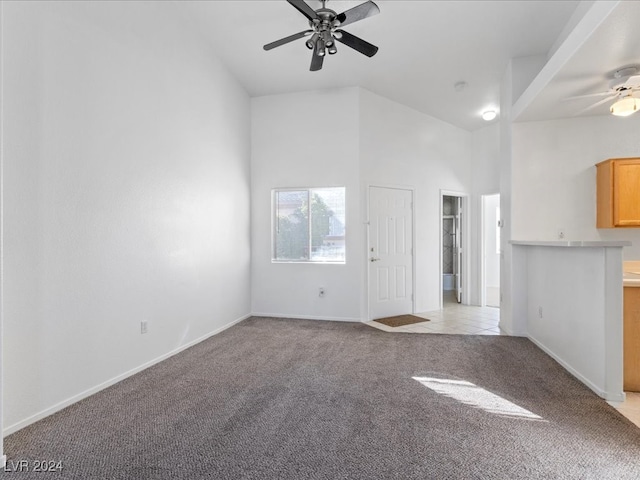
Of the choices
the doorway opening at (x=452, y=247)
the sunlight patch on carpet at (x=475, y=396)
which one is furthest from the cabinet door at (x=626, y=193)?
the doorway opening at (x=452, y=247)

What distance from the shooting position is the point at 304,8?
2.69m

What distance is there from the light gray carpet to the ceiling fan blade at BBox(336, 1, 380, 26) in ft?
10.1

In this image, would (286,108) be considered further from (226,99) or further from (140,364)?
(140,364)

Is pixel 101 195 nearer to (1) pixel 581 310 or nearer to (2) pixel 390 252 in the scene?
(2) pixel 390 252

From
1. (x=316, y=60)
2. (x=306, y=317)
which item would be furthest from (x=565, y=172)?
(x=306, y=317)

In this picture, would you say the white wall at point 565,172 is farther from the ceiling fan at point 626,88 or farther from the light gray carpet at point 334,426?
the light gray carpet at point 334,426

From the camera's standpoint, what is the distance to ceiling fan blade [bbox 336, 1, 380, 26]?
8.88 ft

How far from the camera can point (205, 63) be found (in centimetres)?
422

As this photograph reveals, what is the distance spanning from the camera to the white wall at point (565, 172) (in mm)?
4000

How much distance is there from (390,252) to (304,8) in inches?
142

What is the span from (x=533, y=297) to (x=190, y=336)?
160 inches

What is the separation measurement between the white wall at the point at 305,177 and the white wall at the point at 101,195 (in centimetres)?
104

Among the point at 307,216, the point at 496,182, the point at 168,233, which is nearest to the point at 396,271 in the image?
the point at 307,216

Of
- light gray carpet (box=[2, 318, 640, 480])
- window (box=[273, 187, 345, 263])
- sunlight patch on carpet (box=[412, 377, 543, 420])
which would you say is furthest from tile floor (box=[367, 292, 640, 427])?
sunlight patch on carpet (box=[412, 377, 543, 420])
